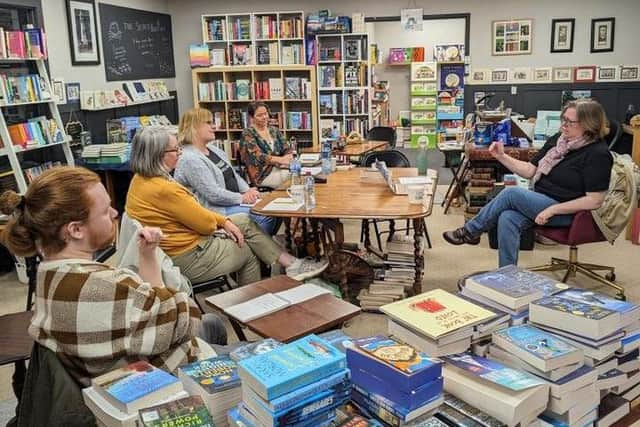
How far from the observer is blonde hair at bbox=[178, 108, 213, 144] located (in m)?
4.09

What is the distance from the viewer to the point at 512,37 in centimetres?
898

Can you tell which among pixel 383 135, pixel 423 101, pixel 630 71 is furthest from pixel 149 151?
pixel 423 101

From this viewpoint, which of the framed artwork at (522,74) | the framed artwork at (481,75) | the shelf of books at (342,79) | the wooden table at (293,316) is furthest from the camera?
the framed artwork at (481,75)

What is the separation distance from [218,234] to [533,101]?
709cm

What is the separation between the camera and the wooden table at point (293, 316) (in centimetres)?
220

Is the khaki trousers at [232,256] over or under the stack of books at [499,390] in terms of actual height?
under

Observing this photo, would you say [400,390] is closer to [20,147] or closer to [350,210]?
[350,210]

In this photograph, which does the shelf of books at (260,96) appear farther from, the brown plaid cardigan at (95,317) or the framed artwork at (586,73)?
the brown plaid cardigan at (95,317)

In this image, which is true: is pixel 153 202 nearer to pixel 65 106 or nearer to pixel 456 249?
pixel 456 249

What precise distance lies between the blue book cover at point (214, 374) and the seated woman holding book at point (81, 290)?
0.16 m

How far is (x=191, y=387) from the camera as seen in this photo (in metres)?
1.53

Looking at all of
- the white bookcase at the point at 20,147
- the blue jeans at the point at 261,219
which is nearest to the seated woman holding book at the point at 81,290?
the blue jeans at the point at 261,219

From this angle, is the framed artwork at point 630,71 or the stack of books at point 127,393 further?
the framed artwork at point 630,71

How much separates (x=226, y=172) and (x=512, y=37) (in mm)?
6272
